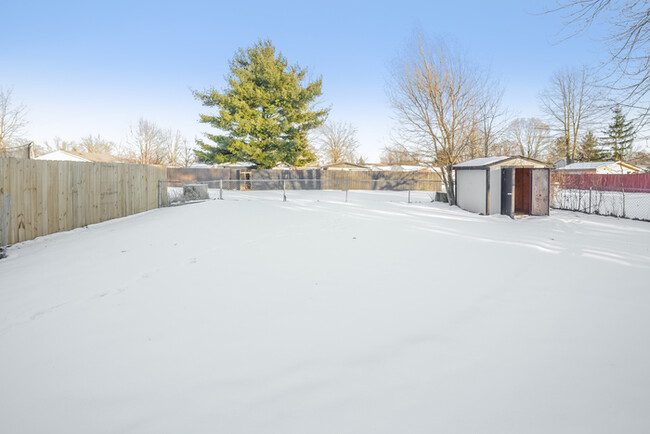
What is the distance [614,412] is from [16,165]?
872 centimetres

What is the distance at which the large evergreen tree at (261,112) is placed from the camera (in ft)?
84.7

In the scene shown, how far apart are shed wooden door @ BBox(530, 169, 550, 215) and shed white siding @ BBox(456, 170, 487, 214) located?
5.21 ft

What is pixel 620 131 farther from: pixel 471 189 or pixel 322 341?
pixel 322 341

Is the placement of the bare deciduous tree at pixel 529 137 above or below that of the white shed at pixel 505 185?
above

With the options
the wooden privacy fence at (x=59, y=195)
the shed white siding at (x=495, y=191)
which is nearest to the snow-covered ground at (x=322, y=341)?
the wooden privacy fence at (x=59, y=195)

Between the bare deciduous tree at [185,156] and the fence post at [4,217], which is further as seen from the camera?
the bare deciduous tree at [185,156]

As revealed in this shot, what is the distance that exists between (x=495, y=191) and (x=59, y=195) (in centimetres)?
1211

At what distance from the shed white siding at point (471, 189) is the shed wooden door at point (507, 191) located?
0.59 m

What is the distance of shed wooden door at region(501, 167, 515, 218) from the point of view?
1132cm

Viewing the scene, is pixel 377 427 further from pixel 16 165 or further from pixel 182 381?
pixel 16 165

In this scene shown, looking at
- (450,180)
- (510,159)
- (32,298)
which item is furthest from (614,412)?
(450,180)

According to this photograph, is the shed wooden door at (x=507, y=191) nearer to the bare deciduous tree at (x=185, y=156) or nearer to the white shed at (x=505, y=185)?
the white shed at (x=505, y=185)

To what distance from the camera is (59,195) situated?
746 cm

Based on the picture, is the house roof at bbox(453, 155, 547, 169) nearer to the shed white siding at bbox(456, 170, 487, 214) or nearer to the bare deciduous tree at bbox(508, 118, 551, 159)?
the shed white siding at bbox(456, 170, 487, 214)
